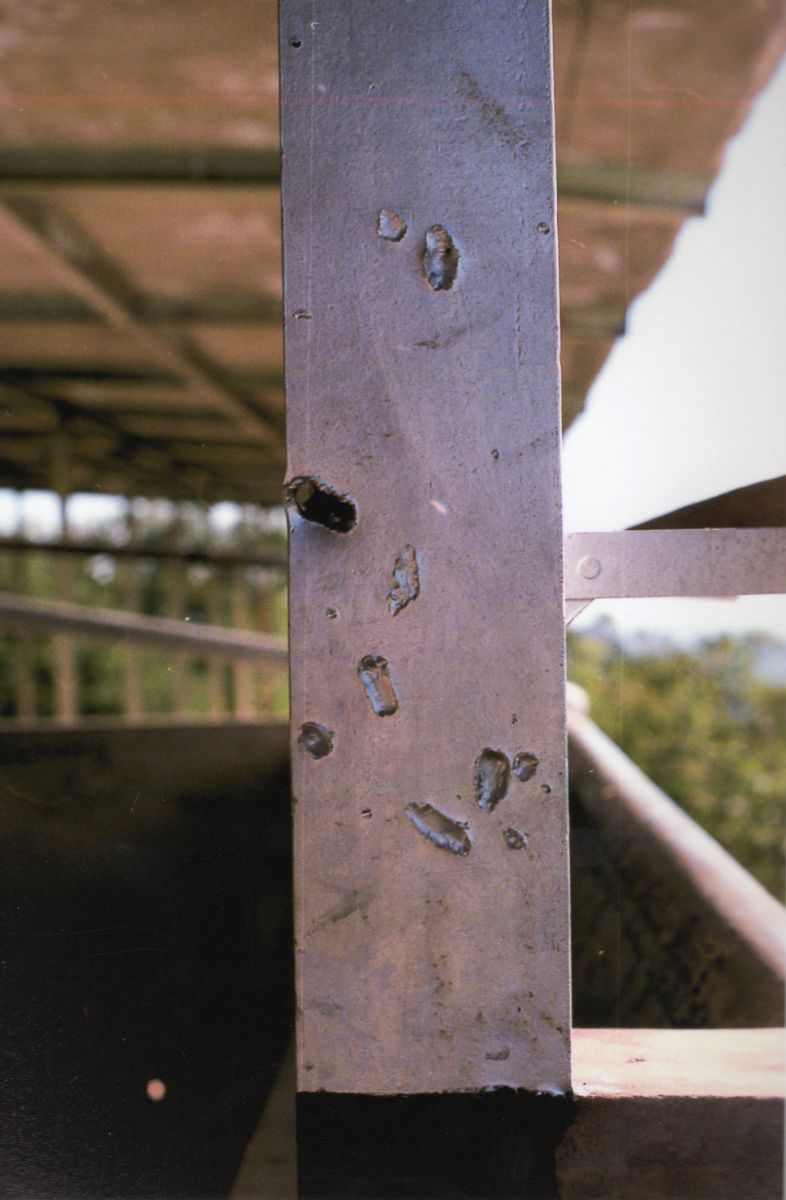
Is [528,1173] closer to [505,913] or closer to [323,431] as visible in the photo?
[505,913]

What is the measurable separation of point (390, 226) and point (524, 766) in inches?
19.5

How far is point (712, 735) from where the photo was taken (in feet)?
41.0

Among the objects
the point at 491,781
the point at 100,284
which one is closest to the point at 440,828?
the point at 491,781

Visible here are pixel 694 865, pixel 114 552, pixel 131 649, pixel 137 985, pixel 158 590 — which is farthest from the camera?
pixel 158 590

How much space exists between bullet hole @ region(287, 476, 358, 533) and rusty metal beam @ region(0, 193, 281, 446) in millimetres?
2156

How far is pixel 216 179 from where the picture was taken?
7.55 feet

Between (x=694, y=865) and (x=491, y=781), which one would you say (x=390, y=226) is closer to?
(x=491, y=781)

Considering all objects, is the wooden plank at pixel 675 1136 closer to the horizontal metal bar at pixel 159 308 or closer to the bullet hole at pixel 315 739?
the bullet hole at pixel 315 739

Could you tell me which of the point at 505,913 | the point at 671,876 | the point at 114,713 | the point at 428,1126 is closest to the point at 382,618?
the point at 505,913

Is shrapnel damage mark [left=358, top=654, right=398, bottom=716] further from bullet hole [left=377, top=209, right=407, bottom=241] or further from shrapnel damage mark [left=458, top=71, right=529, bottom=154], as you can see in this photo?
shrapnel damage mark [left=458, top=71, right=529, bottom=154]

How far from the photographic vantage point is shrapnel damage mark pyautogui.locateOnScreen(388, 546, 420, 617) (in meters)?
0.72

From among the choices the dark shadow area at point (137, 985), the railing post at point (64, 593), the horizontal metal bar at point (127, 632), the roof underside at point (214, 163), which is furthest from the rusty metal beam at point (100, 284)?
the dark shadow area at point (137, 985)

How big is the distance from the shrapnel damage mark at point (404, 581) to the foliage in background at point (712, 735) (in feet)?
31.8

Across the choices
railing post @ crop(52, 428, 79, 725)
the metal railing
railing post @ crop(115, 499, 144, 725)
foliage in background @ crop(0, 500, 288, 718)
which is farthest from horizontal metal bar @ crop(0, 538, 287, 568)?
foliage in background @ crop(0, 500, 288, 718)
